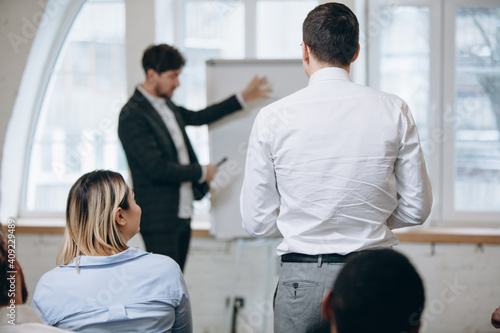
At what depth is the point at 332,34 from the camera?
1.23 metres

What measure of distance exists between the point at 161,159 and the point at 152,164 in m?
0.05

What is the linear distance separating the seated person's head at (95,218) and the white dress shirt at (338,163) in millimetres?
390

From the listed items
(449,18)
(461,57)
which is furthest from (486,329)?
(449,18)

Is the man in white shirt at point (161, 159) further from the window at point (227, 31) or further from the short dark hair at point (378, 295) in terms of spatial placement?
the short dark hair at point (378, 295)

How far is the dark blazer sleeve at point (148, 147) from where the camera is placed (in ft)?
7.30

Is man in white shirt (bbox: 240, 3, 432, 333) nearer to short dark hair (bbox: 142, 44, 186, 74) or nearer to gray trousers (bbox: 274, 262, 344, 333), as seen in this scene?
gray trousers (bbox: 274, 262, 344, 333)

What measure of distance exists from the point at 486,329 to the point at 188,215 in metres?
2.07

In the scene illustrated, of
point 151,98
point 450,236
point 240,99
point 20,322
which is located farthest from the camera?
point 450,236

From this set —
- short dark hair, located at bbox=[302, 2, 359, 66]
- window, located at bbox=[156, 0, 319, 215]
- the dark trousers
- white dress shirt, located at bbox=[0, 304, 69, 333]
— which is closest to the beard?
Result: the dark trousers

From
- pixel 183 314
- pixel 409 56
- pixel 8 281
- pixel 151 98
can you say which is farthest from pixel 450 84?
pixel 8 281

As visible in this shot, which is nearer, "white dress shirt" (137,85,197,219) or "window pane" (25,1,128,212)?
"white dress shirt" (137,85,197,219)

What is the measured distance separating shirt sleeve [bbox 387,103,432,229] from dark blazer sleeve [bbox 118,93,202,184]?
1.22m

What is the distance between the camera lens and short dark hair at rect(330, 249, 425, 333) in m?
0.74

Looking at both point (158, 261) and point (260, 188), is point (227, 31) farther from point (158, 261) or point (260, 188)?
point (158, 261)
